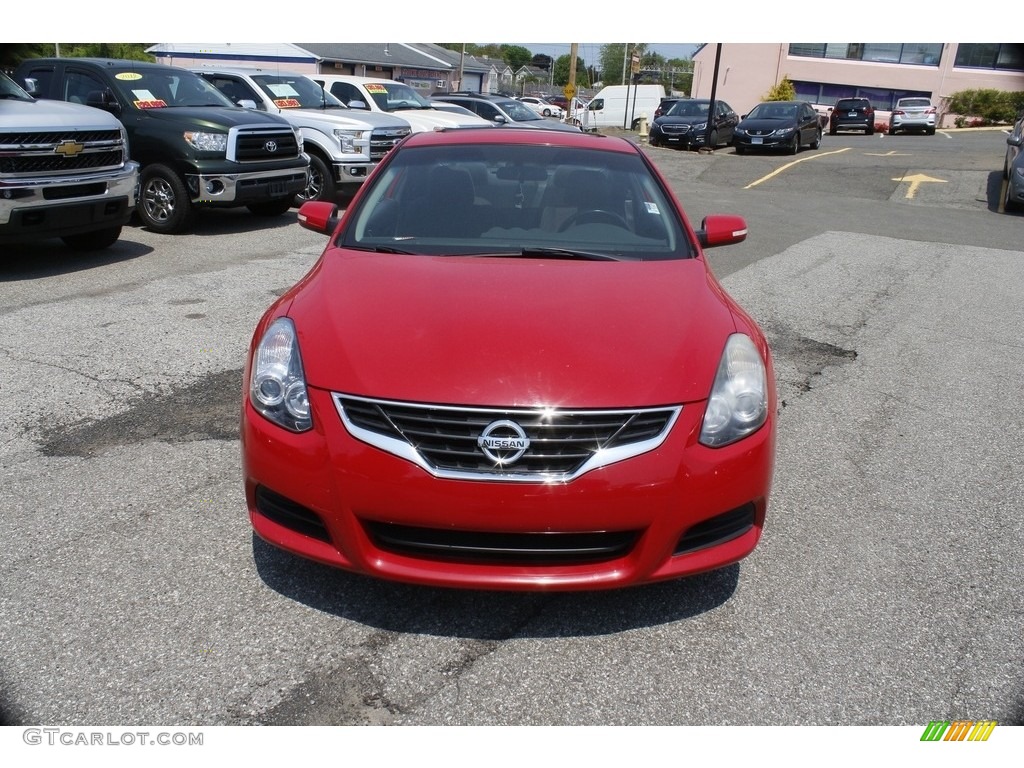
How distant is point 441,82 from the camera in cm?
6681

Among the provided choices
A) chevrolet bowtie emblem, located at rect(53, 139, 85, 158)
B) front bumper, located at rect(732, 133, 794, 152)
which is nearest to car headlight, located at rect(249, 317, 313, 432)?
chevrolet bowtie emblem, located at rect(53, 139, 85, 158)

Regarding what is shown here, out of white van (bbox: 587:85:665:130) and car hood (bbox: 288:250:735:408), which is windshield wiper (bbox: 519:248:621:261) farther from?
white van (bbox: 587:85:665:130)

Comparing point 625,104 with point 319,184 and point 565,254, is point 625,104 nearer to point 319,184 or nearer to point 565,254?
point 319,184

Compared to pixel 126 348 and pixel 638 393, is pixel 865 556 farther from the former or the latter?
pixel 126 348

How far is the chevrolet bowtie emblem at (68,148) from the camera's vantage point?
7609 mm

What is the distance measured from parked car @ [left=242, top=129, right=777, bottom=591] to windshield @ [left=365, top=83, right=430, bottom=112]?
13978 mm

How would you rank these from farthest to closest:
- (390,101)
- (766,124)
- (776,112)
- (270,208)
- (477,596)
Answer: (776,112)
(766,124)
(390,101)
(270,208)
(477,596)

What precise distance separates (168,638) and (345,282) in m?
1.42

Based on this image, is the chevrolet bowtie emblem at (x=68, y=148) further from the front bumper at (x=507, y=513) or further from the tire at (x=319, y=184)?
the front bumper at (x=507, y=513)

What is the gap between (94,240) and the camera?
8.77 m

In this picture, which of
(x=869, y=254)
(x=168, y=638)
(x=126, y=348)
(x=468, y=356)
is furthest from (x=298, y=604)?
(x=869, y=254)

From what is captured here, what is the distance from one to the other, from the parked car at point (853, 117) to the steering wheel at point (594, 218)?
3627 centimetres

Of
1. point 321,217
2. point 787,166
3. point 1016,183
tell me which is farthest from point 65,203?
point 787,166

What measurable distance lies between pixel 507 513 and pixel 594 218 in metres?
1.94
